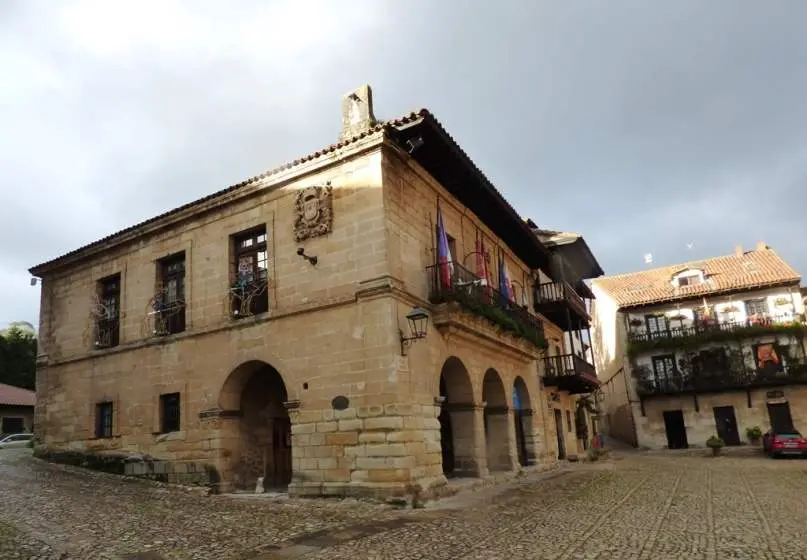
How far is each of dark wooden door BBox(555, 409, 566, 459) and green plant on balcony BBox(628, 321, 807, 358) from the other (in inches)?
446

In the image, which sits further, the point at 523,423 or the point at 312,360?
the point at 523,423

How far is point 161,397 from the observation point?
44.9ft

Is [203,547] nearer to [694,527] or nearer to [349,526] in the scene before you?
[349,526]

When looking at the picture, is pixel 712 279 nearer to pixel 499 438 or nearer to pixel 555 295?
pixel 555 295

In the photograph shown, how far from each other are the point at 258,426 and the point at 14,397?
24132 mm

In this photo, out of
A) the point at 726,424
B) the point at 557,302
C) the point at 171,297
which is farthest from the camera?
the point at 726,424

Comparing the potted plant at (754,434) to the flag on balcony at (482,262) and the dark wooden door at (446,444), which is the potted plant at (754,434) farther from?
the dark wooden door at (446,444)

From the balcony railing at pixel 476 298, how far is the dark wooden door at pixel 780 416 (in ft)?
59.5

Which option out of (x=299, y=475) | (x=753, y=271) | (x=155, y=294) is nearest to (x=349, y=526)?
(x=299, y=475)

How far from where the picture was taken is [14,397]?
1192 inches

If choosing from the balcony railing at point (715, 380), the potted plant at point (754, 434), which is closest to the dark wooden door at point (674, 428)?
the balcony railing at point (715, 380)

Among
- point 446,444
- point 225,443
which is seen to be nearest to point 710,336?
point 446,444

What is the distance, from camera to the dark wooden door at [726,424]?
2812 centimetres

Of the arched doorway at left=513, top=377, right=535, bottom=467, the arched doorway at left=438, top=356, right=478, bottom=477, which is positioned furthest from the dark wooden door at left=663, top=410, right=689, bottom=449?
the arched doorway at left=438, top=356, right=478, bottom=477
